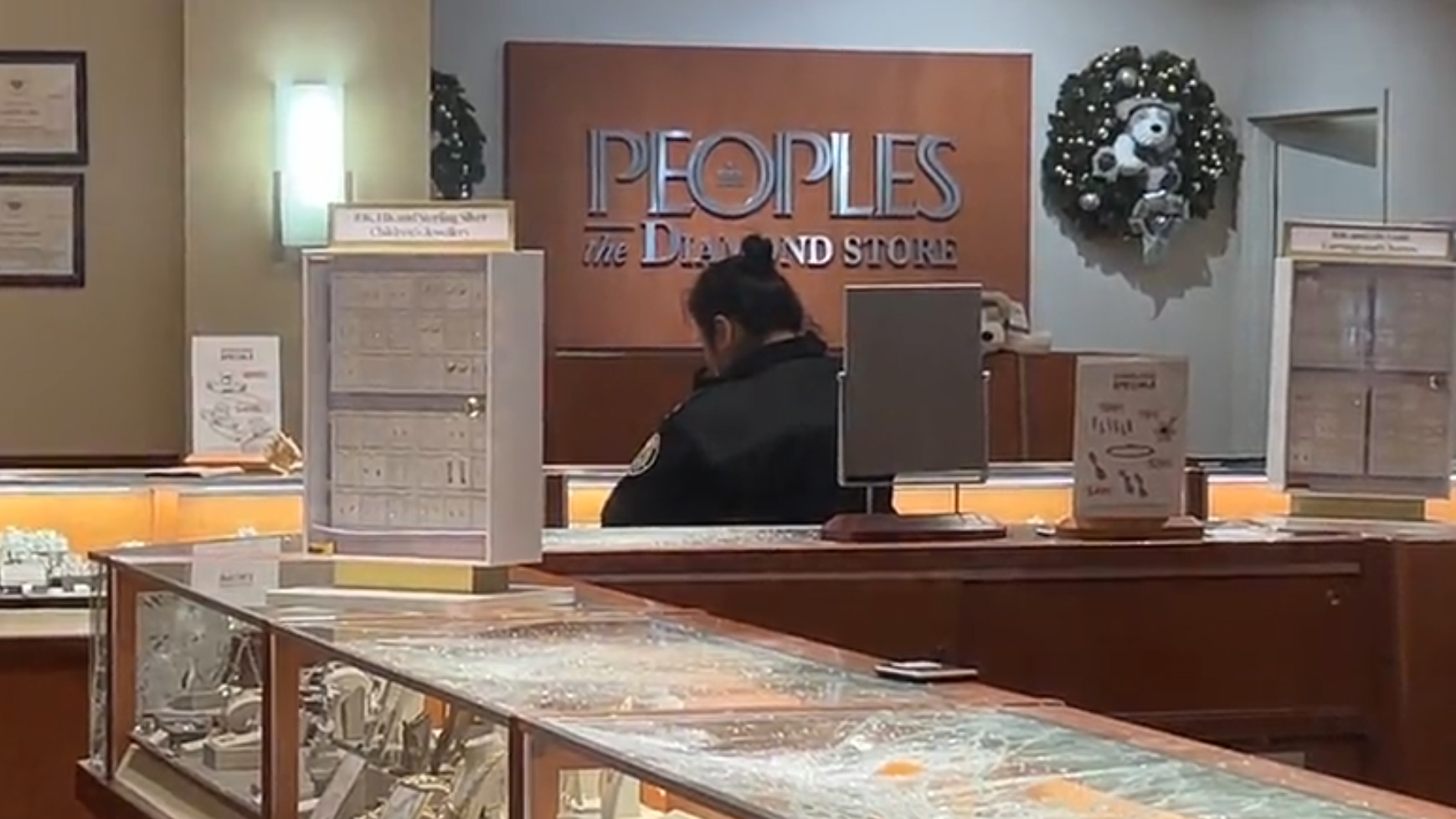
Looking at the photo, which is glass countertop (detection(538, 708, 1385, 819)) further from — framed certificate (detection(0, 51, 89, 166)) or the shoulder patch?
framed certificate (detection(0, 51, 89, 166))

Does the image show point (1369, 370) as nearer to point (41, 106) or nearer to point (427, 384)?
point (427, 384)

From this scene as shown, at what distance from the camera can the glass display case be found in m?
1.52

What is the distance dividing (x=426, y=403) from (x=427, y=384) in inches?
0.8

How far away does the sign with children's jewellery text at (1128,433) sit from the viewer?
3428mm

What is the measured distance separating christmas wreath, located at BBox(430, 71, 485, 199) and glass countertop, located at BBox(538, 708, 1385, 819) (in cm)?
695

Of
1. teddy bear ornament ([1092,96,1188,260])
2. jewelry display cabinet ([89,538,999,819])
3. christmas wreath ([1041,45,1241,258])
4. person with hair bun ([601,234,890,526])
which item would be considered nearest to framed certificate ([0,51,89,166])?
person with hair bun ([601,234,890,526])

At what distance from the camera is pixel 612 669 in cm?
205

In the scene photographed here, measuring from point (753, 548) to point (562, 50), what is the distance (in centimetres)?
598

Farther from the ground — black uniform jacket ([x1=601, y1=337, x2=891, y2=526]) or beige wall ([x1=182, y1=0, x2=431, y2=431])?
beige wall ([x1=182, y1=0, x2=431, y2=431])

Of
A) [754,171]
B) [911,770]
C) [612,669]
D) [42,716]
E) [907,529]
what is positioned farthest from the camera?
[754,171]

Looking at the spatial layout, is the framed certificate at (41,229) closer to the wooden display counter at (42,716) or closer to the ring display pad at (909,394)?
the wooden display counter at (42,716)

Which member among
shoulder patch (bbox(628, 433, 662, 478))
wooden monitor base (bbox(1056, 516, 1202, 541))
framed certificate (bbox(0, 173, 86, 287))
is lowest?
wooden monitor base (bbox(1056, 516, 1202, 541))

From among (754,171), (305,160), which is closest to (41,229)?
(305,160)

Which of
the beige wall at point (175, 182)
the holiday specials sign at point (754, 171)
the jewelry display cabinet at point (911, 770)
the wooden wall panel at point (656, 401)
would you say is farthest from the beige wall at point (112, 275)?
the jewelry display cabinet at point (911, 770)
